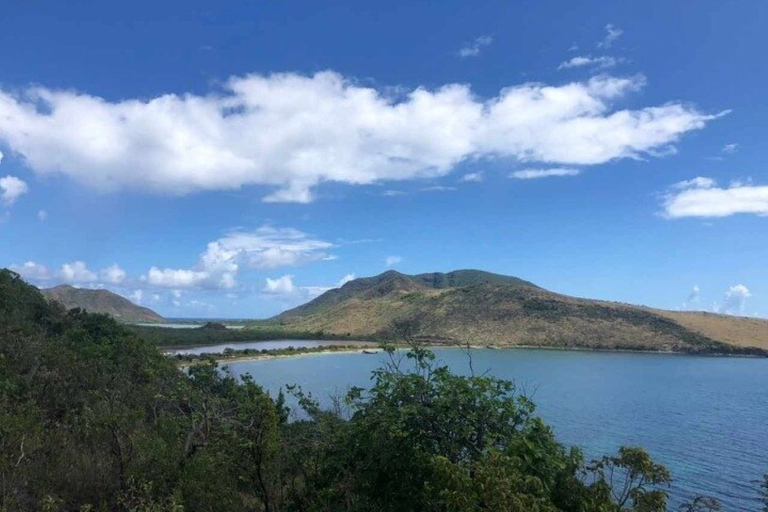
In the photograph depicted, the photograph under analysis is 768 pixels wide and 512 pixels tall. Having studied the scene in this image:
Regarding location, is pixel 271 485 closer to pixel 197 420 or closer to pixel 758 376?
pixel 197 420

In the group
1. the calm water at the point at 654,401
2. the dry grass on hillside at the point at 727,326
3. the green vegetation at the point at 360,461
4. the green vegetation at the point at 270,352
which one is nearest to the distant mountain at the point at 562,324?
the dry grass on hillside at the point at 727,326

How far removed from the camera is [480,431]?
7.79 meters

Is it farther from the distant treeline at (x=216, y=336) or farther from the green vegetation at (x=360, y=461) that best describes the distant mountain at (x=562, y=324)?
the green vegetation at (x=360, y=461)

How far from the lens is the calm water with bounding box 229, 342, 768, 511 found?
3171cm

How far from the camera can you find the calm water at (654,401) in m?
31.7

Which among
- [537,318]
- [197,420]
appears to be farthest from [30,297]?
[537,318]

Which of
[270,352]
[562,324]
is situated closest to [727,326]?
[562,324]

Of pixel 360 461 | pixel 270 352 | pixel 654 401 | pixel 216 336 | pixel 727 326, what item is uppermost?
pixel 727 326

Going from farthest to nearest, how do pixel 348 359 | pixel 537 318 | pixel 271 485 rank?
1. pixel 537 318
2. pixel 348 359
3. pixel 271 485

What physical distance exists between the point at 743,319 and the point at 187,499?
536ft

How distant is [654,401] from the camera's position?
55469 mm

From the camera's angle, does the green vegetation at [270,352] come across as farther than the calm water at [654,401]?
Yes

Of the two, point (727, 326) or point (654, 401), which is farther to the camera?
point (727, 326)

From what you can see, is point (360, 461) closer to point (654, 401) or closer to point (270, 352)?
point (654, 401)
